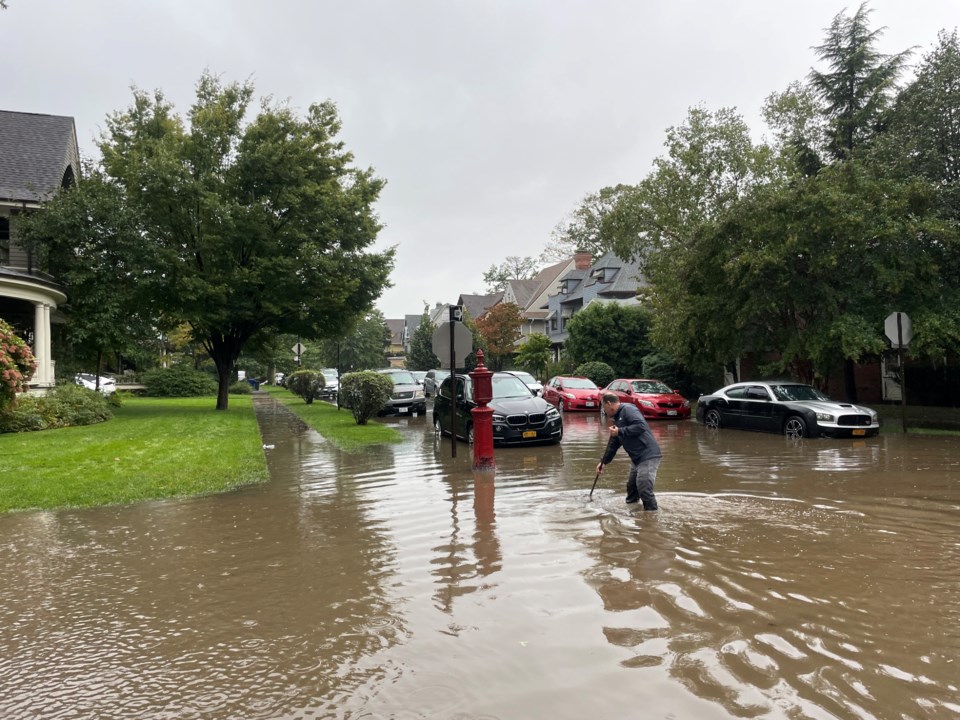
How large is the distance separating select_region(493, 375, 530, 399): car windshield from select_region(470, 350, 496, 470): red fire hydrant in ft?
14.8

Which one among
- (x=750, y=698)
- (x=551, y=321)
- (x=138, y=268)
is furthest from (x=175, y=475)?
(x=551, y=321)

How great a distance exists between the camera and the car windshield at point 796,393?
1631 cm

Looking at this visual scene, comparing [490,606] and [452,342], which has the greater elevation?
[452,342]

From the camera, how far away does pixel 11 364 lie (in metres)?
14.6

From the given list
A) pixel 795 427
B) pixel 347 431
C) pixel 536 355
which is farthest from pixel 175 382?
pixel 795 427

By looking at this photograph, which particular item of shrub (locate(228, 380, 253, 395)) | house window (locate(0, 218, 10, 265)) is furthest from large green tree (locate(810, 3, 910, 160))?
shrub (locate(228, 380, 253, 395))

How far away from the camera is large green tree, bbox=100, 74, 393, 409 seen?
21.9 meters

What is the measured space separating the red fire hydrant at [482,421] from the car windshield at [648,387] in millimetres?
13256

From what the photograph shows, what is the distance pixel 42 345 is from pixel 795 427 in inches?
790

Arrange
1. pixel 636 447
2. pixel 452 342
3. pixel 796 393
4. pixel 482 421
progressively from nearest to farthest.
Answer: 1. pixel 636 447
2. pixel 482 421
3. pixel 452 342
4. pixel 796 393

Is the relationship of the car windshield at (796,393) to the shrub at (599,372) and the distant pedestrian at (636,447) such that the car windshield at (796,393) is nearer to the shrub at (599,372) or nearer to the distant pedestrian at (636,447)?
the distant pedestrian at (636,447)

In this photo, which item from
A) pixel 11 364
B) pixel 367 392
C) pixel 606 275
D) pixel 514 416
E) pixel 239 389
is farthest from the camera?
pixel 606 275

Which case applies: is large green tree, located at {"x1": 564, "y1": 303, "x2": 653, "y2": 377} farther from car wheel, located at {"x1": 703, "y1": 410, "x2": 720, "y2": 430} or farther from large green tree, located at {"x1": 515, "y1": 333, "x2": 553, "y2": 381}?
car wheel, located at {"x1": 703, "y1": 410, "x2": 720, "y2": 430}

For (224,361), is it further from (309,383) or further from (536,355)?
(536,355)
